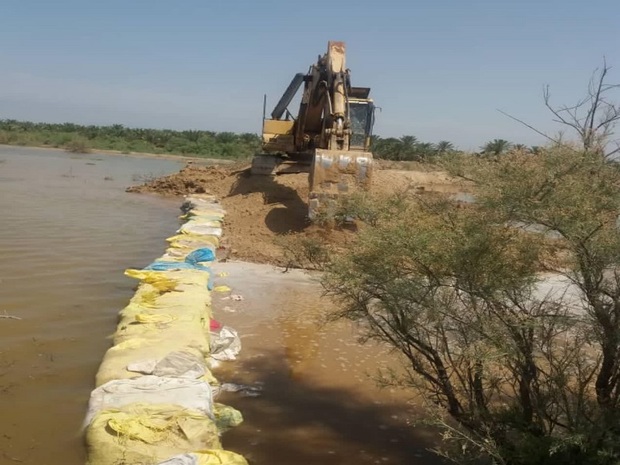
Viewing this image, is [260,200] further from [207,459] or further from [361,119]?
[207,459]

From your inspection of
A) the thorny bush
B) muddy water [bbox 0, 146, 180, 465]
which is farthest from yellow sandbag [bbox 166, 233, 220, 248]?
the thorny bush

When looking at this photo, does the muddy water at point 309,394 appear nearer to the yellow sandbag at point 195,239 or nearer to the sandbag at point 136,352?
the sandbag at point 136,352

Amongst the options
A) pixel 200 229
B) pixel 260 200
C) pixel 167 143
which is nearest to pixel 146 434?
pixel 200 229

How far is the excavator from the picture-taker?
9828mm

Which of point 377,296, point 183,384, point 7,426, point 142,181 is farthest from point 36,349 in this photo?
point 142,181

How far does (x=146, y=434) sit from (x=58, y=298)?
3722mm

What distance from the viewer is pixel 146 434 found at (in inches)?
135

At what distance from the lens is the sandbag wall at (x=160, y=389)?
11.1 ft

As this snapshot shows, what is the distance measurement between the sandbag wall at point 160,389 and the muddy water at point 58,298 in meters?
0.27

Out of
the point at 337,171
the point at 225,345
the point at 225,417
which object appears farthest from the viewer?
the point at 337,171

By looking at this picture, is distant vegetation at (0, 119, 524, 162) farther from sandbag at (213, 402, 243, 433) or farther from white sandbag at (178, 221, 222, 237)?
Result: sandbag at (213, 402, 243, 433)

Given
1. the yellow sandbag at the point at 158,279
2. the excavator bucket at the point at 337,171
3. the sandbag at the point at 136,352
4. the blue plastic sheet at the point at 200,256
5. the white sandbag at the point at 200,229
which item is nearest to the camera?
the sandbag at the point at 136,352

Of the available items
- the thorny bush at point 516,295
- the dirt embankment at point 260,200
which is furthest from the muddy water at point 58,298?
the thorny bush at point 516,295

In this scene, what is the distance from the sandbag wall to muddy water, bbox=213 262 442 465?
0.32m
